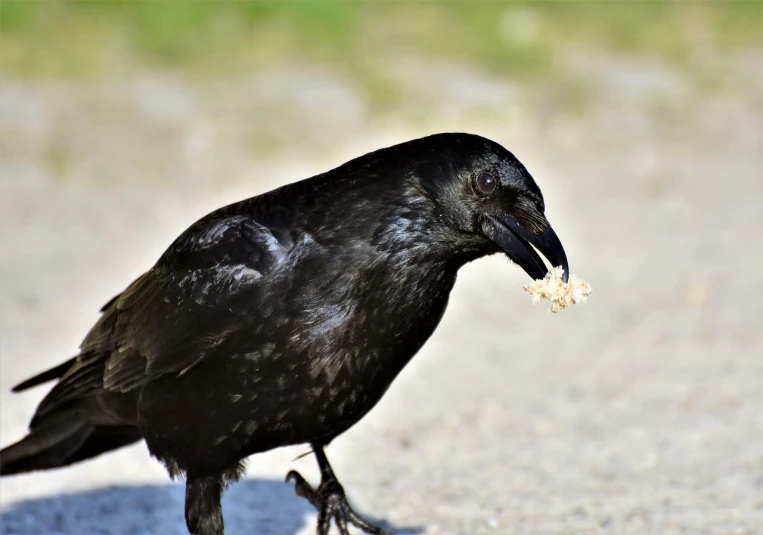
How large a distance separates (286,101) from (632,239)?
366 cm

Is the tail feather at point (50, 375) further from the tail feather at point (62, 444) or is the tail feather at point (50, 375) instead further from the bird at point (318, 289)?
the bird at point (318, 289)

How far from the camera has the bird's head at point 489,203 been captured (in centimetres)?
409

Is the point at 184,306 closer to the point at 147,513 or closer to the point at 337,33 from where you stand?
the point at 147,513

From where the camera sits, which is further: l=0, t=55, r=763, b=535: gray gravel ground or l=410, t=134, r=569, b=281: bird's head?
l=0, t=55, r=763, b=535: gray gravel ground

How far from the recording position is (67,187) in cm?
1079

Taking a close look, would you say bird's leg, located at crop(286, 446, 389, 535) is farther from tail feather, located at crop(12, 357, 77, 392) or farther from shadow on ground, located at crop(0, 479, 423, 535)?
tail feather, located at crop(12, 357, 77, 392)

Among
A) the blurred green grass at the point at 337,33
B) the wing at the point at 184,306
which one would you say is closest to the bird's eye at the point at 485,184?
the wing at the point at 184,306

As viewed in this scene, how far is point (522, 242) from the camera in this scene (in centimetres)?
410

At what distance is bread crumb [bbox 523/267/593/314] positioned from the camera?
408cm

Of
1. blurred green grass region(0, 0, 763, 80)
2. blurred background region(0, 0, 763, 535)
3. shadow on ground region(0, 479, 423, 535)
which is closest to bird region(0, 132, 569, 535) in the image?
shadow on ground region(0, 479, 423, 535)

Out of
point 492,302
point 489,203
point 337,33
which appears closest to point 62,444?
point 489,203

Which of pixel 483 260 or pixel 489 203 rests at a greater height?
pixel 483 260

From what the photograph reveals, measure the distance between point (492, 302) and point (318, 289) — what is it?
5322 mm

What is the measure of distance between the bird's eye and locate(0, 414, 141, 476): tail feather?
1890mm
